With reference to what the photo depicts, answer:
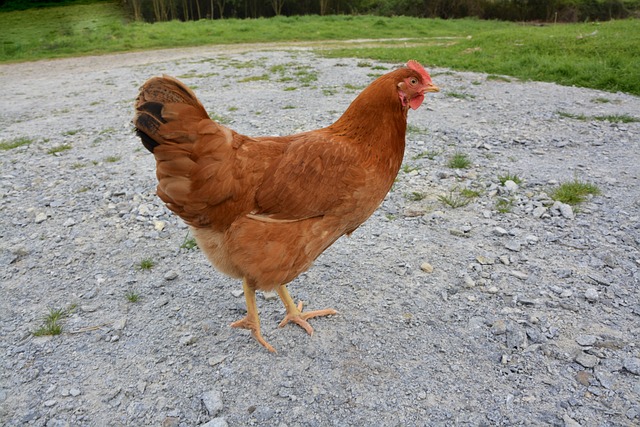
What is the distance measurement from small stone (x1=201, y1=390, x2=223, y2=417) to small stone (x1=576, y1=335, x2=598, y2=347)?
2656mm

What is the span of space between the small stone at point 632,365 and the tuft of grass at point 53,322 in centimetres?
432

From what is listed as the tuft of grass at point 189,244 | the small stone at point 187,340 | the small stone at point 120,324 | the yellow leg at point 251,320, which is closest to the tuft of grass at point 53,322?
the small stone at point 120,324

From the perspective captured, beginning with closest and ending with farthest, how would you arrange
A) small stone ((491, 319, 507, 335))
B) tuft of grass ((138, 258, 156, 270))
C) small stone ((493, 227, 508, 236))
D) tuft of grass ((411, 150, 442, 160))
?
1. small stone ((491, 319, 507, 335))
2. tuft of grass ((138, 258, 156, 270))
3. small stone ((493, 227, 508, 236))
4. tuft of grass ((411, 150, 442, 160))

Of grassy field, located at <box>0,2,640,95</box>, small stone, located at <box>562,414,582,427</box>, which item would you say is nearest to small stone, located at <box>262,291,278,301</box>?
small stone, located at <box>562,414,582,427</box>

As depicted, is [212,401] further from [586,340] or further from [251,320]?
[586,340]

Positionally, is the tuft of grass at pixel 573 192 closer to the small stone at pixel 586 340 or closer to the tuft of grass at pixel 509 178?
the tuft of grass at pixel 509 178

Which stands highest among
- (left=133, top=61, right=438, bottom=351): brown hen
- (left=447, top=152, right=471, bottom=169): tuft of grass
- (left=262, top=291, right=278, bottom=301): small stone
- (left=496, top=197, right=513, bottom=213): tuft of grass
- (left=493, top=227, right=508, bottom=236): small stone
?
(left=133, top=61, right=438, bottom=351): brown hen

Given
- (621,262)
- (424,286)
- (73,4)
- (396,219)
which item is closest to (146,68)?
(396,219)

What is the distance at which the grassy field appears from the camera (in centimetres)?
1048

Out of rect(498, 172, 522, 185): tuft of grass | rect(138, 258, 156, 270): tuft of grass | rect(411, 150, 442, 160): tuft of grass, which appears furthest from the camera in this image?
rect(411, 150, 442, 160): tuft of grass

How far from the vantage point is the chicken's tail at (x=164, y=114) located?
98.0 inches

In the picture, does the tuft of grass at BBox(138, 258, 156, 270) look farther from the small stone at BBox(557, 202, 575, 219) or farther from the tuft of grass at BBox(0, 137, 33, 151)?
the tuft of grass at BBox(0, 137, 33, 151)

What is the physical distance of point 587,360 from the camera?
275 centimetres

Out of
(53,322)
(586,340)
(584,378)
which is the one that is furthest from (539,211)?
(53,322)
